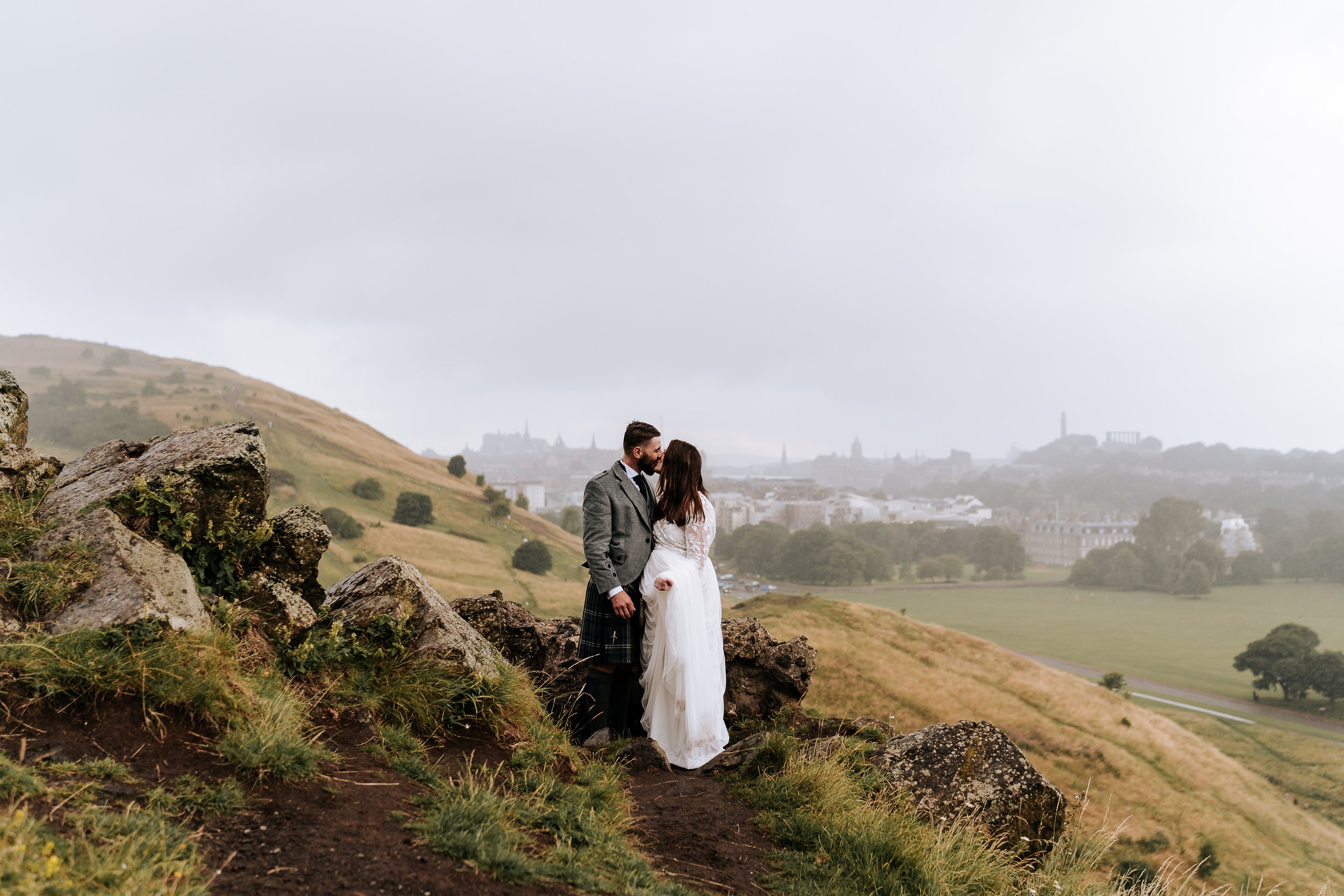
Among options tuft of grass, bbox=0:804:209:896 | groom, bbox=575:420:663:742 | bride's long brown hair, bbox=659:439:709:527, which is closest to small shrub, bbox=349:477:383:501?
groom, bbox=575:420:663:742

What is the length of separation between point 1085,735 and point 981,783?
37.8m

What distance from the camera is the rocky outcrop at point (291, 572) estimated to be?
6.68 metres

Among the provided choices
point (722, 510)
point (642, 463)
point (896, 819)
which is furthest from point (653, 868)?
point (722, 510)

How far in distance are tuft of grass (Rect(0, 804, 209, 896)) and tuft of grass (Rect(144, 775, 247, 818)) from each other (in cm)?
17

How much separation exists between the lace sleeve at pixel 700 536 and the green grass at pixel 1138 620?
102 m

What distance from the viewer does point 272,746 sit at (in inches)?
180

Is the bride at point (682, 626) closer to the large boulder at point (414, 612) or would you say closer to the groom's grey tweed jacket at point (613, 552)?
the groom's grey tweed jacket at point (613, 552)

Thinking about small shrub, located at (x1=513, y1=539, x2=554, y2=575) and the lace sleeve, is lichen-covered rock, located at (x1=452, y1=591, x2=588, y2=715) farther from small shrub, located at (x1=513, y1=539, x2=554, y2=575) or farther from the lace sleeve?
small shrub, located at (x1=513, y1=539, x2=554, y2=575)

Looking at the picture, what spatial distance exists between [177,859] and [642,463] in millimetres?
5392

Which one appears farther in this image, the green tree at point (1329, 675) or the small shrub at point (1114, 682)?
the green tree at point (1329, 675)

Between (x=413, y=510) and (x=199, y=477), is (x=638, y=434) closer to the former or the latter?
(x=199, y=477)

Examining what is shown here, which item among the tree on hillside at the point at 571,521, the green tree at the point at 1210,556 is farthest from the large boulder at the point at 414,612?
the green tree at the point at 1210,556

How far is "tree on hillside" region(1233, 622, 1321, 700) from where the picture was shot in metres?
74.8

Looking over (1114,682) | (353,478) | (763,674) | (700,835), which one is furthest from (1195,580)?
(700,835)
